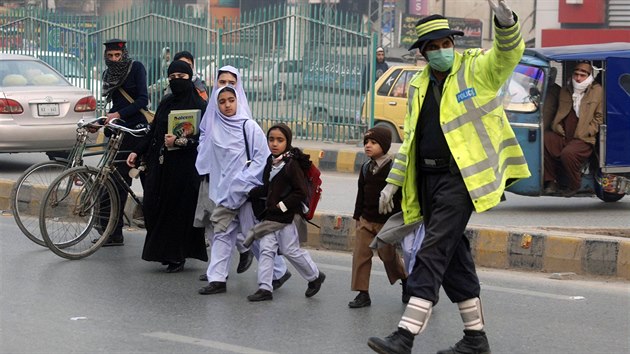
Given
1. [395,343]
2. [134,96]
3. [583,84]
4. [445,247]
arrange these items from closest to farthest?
[395,343]
[445,247]
[134,96]
[583,84]

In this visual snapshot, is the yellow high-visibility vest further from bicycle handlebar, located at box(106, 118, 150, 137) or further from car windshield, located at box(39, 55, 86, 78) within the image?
car windshield, located at box(39, 55, 86, 78)

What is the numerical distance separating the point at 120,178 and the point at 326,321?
105 inches

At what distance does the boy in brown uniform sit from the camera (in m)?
7.19

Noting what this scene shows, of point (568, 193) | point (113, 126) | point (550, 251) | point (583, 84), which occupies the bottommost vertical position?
point (550, 251)

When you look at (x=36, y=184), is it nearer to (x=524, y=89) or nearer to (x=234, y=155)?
(x=234, y=155)

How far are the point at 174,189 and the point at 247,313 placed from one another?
151cm

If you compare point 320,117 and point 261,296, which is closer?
point 261,296

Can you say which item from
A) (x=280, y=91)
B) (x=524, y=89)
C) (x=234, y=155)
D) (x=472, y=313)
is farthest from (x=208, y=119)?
Answer: (x=280, y=91)

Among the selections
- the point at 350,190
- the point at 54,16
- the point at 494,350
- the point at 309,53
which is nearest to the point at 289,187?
the point at 494,350

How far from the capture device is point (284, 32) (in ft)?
58.7

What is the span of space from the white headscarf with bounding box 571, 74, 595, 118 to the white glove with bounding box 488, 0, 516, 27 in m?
6.26

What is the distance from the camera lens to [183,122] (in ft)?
27.1

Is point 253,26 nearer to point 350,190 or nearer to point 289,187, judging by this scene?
point 350,190

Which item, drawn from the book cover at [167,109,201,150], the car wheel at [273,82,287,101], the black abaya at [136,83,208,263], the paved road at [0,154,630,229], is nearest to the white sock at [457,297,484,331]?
the black abaya at [136,83,208,263]
